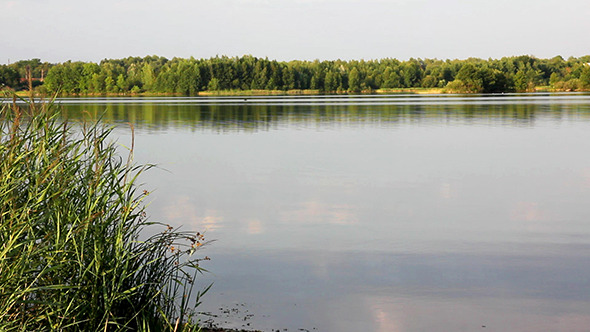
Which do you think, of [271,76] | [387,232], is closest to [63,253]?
[387,232]

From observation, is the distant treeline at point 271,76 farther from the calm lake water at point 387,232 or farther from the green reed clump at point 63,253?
the green reed clump at point 63,253

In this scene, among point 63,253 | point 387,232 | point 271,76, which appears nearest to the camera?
point 63,253

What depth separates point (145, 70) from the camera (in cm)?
18062

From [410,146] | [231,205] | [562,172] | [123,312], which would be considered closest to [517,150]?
[410,146]

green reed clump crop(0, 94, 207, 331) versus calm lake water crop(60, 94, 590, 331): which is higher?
green reed clump crop(0, 94, 207, 331)

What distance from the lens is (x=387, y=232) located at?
12953 mm

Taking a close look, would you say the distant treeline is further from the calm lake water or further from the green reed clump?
the green reed clump

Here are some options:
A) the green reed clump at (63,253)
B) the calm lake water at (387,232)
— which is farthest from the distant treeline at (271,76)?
the green reed clump at (63,253)

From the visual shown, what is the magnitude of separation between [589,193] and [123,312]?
13.9 meters

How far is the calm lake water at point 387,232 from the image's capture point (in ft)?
27.7

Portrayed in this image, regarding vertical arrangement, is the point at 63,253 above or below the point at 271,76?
below

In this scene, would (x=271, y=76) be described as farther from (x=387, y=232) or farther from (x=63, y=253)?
(x=63, y=253)

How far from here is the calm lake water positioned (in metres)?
8.45

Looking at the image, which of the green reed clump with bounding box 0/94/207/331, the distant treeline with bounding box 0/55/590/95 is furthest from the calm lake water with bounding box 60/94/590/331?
the distant treeline with bounding box 0/55/590/95
